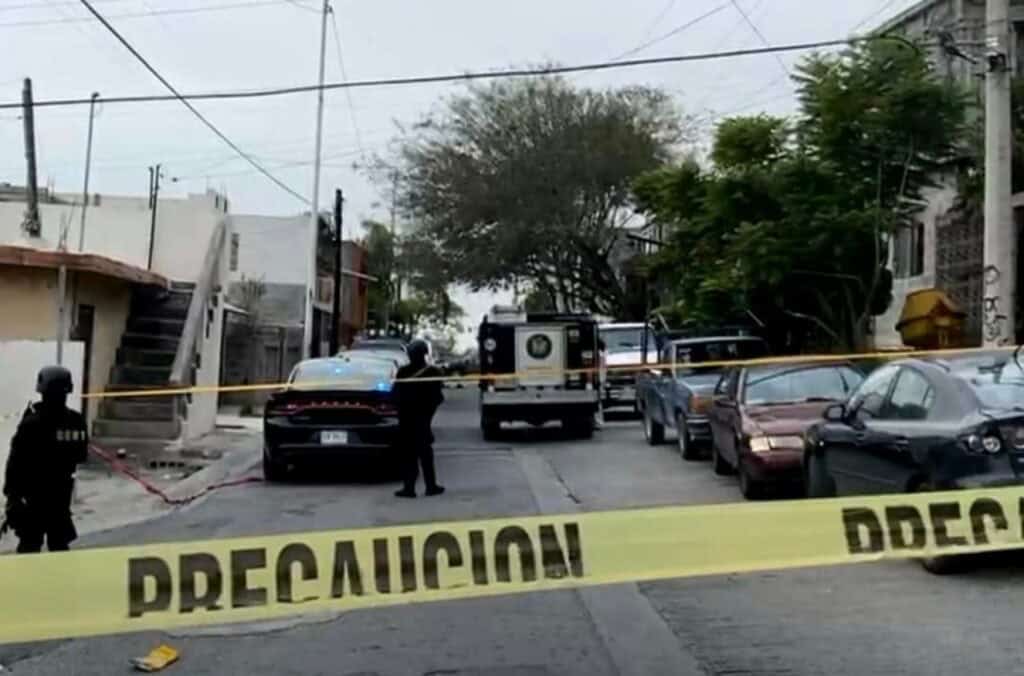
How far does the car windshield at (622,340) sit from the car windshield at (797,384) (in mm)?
14690

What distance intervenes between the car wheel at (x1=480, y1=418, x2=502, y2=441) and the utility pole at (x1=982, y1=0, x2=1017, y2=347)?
9.28 metres

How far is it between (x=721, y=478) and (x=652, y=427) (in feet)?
17.5

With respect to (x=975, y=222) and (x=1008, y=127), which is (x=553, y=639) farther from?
(x=975, y=222)

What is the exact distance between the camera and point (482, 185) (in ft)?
148

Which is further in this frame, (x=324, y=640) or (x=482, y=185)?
(x=482, y=185)

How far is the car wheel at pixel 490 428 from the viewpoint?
23.6m

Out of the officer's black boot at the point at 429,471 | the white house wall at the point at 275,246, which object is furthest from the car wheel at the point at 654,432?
the white house wall at the point at 275,246

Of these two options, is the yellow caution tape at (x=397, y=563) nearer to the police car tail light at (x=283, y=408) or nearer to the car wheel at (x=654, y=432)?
the police car tail light at (x=283, y=408)

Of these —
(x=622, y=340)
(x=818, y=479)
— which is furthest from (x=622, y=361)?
(x=818, y=479)

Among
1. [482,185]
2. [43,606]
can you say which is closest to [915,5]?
[482,185]

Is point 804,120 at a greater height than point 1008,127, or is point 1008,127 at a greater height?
point 804,120

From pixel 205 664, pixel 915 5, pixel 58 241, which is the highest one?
pixel 915 5

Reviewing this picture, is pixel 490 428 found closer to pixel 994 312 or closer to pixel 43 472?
pixel 994 312

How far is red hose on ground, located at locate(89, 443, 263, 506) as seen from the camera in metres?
14.8
